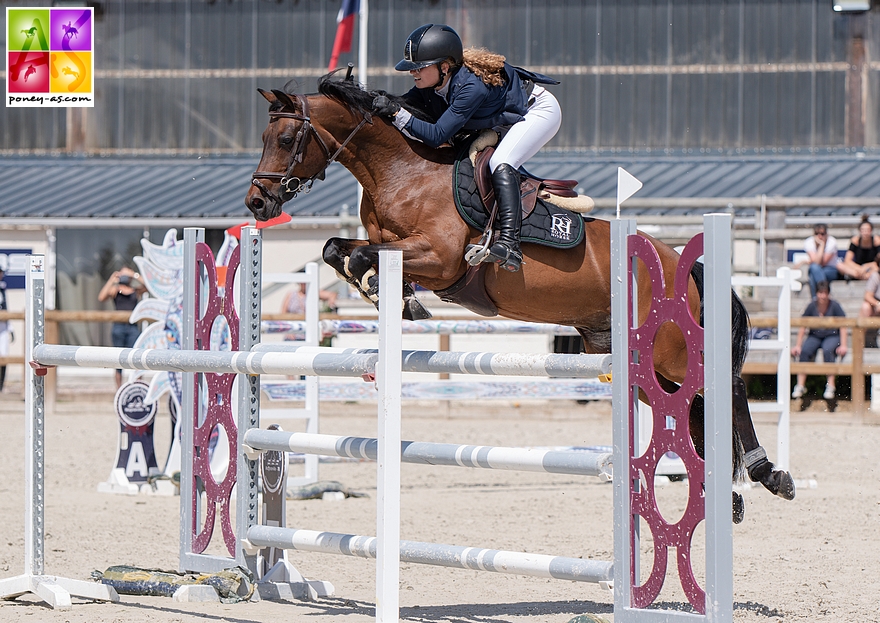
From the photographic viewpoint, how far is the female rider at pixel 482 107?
14.7 ft

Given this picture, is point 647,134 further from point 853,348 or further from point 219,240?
point 853,348

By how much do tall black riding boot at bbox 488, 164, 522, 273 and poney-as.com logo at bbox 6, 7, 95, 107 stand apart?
2.59m

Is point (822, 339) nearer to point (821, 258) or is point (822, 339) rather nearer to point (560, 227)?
point (821, 258)

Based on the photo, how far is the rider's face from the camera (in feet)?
15.0

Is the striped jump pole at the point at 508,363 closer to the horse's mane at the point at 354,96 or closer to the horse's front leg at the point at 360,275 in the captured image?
the horse's front leg at the point at 360,275

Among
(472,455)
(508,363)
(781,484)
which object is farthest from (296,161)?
(781,484)

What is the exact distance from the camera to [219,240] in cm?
1662

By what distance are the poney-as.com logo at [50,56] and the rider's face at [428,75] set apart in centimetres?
220

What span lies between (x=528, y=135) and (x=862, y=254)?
7980 mm

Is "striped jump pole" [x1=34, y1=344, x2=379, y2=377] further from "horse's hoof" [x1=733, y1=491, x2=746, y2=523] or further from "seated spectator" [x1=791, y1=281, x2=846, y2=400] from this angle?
"seated spectator" [x1=791, y1=281, x2=846, y2=400]

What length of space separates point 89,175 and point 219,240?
119 inches

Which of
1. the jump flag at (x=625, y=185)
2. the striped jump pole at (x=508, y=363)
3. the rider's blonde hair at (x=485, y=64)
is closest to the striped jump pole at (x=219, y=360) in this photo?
the striped jump pole at (x=508, y=363)

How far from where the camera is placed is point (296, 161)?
4523 mm

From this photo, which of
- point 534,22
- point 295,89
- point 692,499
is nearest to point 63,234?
point 534,22
